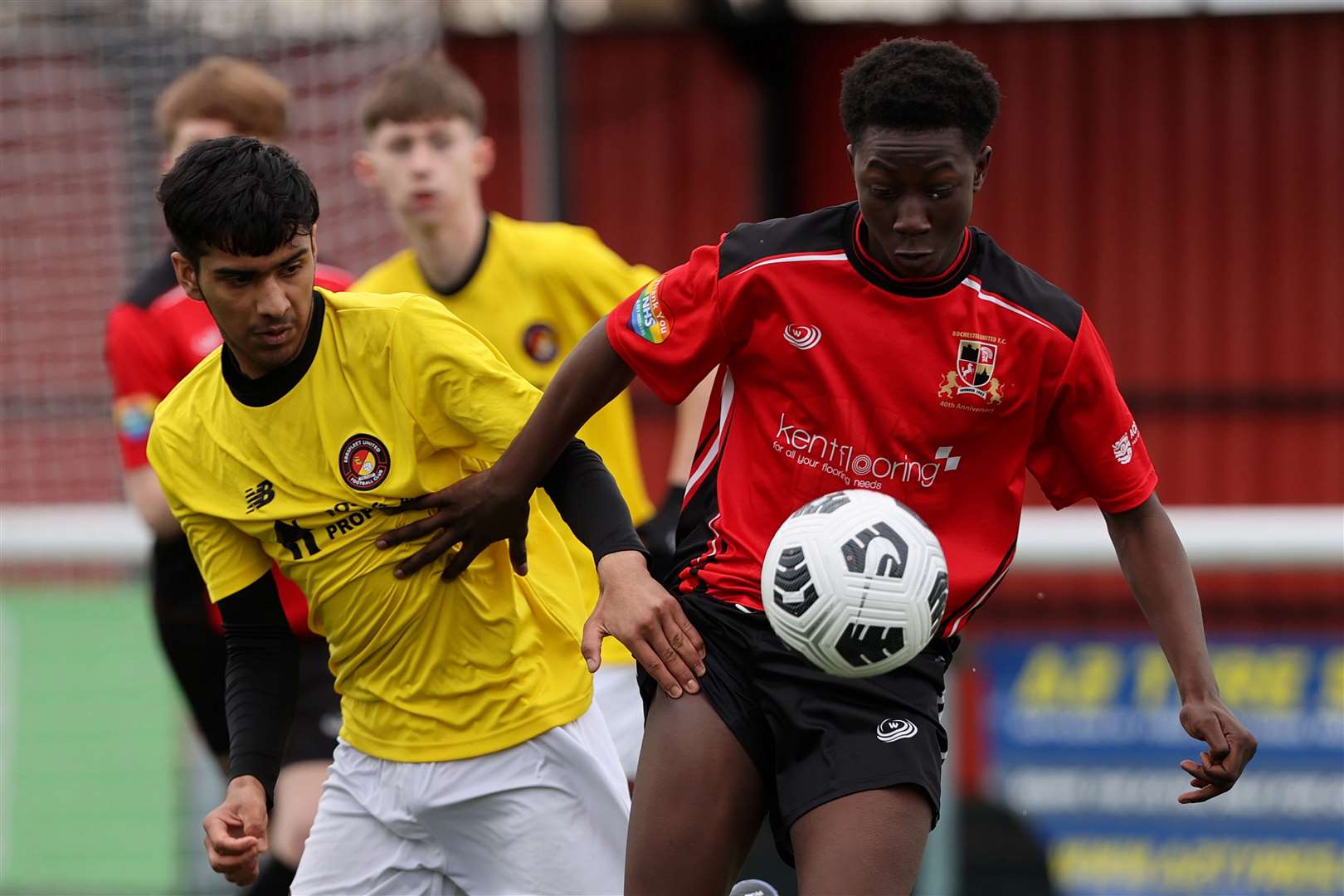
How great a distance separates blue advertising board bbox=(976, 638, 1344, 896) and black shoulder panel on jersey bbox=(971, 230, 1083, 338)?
3923 mm

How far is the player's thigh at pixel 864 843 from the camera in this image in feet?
9.05

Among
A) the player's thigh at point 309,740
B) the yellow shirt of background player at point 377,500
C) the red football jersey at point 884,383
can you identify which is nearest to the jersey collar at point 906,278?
the red football jersey at point 884,383

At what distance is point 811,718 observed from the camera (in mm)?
2902

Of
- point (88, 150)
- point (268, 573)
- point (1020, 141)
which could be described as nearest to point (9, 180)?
point (88, 150)

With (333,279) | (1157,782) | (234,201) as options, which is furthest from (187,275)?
(1157,782)

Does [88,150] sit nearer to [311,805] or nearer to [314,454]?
[311,805]

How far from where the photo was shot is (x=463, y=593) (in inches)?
128

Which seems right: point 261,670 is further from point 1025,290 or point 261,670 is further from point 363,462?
point 1025,290

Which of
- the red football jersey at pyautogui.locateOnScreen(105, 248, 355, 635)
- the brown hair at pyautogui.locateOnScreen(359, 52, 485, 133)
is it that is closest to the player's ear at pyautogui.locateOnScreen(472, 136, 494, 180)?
the brown hair at pyautogui.locateOnScreen(359, 52, 485, 133)

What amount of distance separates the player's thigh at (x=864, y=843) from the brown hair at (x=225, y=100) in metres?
2.57

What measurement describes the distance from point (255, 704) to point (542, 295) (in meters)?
1.85

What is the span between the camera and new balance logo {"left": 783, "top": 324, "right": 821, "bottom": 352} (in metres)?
2.95

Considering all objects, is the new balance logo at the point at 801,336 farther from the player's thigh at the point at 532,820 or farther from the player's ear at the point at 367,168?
the player's ear at the point at 367,168

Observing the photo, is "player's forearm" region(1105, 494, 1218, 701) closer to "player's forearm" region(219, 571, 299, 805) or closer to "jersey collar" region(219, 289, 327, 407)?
"jersey collar" region(219, 289, 327, 407)
